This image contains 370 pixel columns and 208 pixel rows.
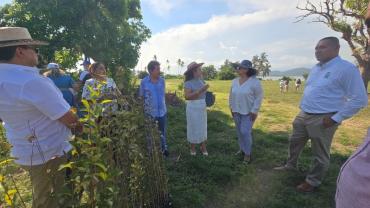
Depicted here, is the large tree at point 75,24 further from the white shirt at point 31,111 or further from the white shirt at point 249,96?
the white shirt at point 31,111

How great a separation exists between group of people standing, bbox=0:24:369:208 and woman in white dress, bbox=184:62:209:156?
2 centimetres

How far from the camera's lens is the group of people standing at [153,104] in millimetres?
2629

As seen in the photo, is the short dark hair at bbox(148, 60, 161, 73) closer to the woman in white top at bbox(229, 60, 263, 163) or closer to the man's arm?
the woman in white top at bbox(229, 60, 263, 163)

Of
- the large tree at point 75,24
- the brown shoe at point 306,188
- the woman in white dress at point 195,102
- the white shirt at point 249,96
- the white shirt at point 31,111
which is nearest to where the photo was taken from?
the white shirt at point 31,111

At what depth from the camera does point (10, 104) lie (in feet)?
8.84

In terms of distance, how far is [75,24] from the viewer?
16.8 meters

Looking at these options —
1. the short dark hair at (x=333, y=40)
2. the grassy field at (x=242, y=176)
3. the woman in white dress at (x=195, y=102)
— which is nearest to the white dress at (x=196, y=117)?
the woman in white dress at (x=195, y=102)

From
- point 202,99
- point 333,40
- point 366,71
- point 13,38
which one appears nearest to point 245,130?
point 202,99

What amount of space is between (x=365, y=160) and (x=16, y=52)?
2706 mm

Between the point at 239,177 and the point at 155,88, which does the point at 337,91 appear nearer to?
the point at 239,177

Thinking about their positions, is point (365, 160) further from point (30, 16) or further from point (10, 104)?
point (30, 16)

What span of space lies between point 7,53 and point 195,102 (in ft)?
13.4

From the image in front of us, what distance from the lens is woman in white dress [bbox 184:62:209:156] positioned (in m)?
6.34

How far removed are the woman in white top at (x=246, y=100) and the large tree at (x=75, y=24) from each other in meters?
10.4
